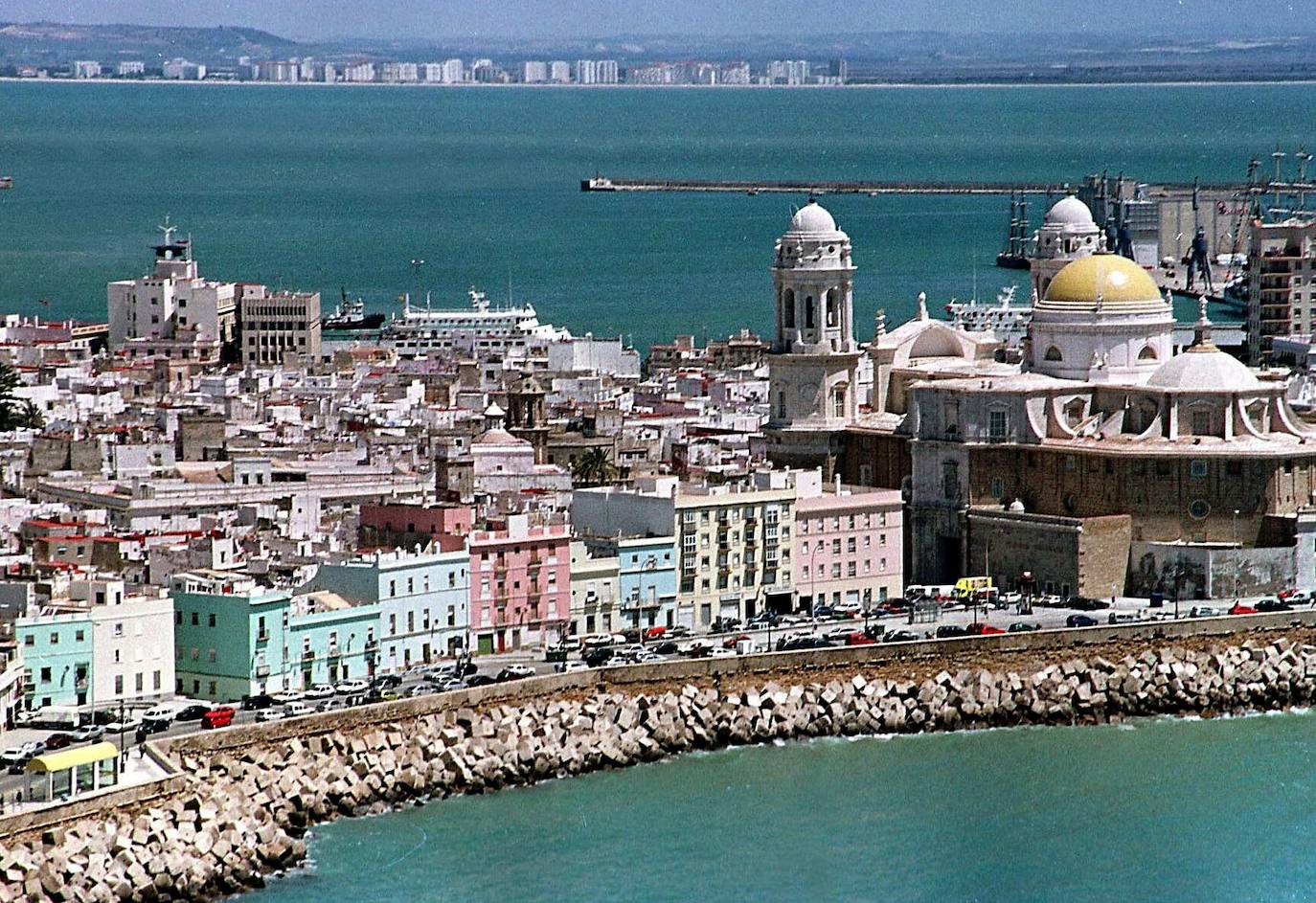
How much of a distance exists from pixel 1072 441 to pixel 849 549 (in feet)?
14.1

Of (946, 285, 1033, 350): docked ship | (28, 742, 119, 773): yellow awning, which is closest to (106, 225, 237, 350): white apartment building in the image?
(946, 285, 1033, 350): docked ship

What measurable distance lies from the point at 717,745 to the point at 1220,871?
684 cm

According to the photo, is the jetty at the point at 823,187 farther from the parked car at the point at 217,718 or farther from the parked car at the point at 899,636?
the parked car at the point at 217,718

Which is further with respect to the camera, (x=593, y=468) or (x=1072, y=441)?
(x=593, y=468)

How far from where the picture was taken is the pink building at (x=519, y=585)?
43.9m

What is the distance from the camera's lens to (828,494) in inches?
1965

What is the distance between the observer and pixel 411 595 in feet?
141

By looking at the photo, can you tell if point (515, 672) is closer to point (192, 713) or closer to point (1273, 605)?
point (192, 713)

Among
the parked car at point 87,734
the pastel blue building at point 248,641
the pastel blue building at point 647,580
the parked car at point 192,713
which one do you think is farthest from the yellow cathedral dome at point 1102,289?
the parked car at point 87,734

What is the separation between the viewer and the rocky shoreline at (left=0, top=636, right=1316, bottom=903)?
34.7 m

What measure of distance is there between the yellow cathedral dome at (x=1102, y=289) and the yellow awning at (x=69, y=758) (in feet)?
70.8

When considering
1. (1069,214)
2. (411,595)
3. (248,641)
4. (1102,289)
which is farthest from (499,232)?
(248,641)

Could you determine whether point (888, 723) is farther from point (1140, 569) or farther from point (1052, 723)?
point (1140, 569)

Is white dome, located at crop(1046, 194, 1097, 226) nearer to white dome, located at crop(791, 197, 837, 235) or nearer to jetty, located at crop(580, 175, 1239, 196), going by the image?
white dome, located at crop(791, 197, 837, 235)
